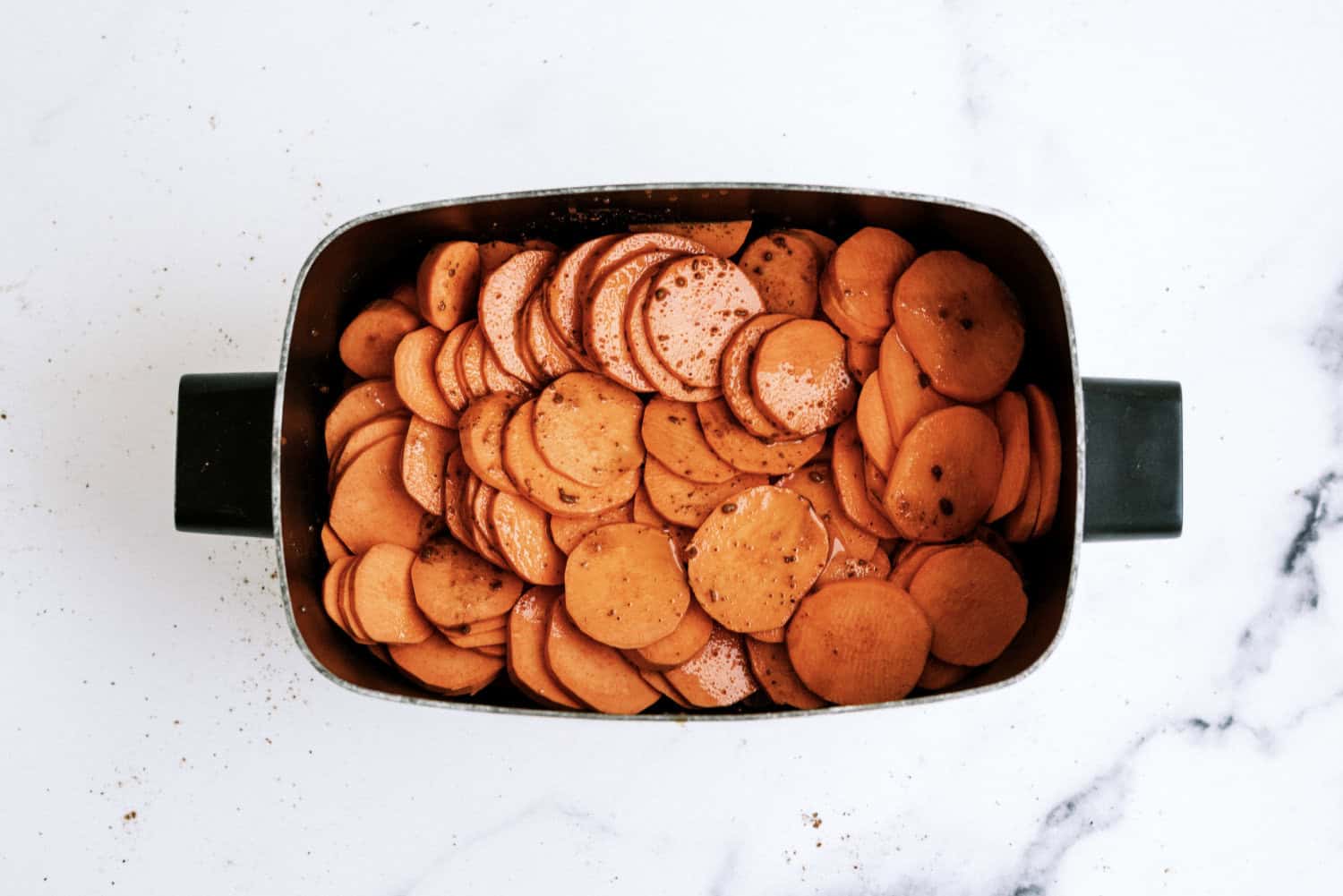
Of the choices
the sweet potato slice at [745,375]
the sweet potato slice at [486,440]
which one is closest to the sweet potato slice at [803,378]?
the sweet potato slice at [745,375]

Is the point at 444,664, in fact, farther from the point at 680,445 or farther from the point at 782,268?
the point at 782,268

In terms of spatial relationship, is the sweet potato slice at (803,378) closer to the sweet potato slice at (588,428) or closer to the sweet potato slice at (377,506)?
the sweet potato slice at (588,428)

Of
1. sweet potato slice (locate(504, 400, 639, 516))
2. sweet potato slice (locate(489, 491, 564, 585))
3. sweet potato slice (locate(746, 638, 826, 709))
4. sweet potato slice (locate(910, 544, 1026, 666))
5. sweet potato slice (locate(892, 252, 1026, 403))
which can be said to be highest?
sweet potato slice (locate(892, 252, 1026, 403))

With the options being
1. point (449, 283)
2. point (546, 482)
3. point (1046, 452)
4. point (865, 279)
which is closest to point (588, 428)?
point (546, 482)

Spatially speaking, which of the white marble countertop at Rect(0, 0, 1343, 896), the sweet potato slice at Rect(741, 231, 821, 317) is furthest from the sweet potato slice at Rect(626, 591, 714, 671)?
the sweet potato slice at Rect(741, 231, 821, 317)

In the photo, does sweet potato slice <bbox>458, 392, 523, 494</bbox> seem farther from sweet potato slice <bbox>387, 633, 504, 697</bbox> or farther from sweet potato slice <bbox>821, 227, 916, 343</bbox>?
sweet potato slice <bbox>821, 227, 916, 343</bbox>

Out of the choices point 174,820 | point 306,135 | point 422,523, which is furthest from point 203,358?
point 174,820

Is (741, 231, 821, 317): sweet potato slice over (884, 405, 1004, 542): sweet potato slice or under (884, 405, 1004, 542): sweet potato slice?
over
